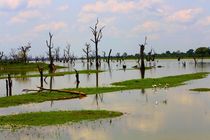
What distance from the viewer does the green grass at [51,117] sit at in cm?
2492

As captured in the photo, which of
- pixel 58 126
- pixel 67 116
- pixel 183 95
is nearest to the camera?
pixel 58 126

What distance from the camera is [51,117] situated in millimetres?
26469

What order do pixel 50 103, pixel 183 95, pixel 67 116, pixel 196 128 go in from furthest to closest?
pixel 183 95 → pixel 50 103 → pixel 67 116 → pixel 196 128

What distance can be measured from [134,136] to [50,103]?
48.1 feet

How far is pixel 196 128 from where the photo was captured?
880 inches

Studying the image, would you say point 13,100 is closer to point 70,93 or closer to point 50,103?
point 50,103

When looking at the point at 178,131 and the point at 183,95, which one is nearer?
the point at 178,131

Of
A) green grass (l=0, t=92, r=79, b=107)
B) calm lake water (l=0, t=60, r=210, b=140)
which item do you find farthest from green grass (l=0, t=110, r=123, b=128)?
green grass (l=0, t=92, r=79, b=107)

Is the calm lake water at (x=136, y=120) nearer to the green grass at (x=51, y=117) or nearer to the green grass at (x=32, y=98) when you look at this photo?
the green grass at (x=51, y=117)

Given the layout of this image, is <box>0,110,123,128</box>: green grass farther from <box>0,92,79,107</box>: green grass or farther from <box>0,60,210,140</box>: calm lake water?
<box>0,92,79,107</box>: green grass

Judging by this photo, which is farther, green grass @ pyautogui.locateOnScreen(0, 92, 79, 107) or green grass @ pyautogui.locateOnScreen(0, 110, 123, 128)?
green grass @ pyautogui.locateOnScreen(0, 92, 79, 107)

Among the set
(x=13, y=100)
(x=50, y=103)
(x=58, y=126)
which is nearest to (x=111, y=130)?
(x=58, y=126)

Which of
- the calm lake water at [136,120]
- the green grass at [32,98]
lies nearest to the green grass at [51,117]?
the calm lake water at [136,120]

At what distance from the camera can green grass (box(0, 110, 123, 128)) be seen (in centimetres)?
2492
